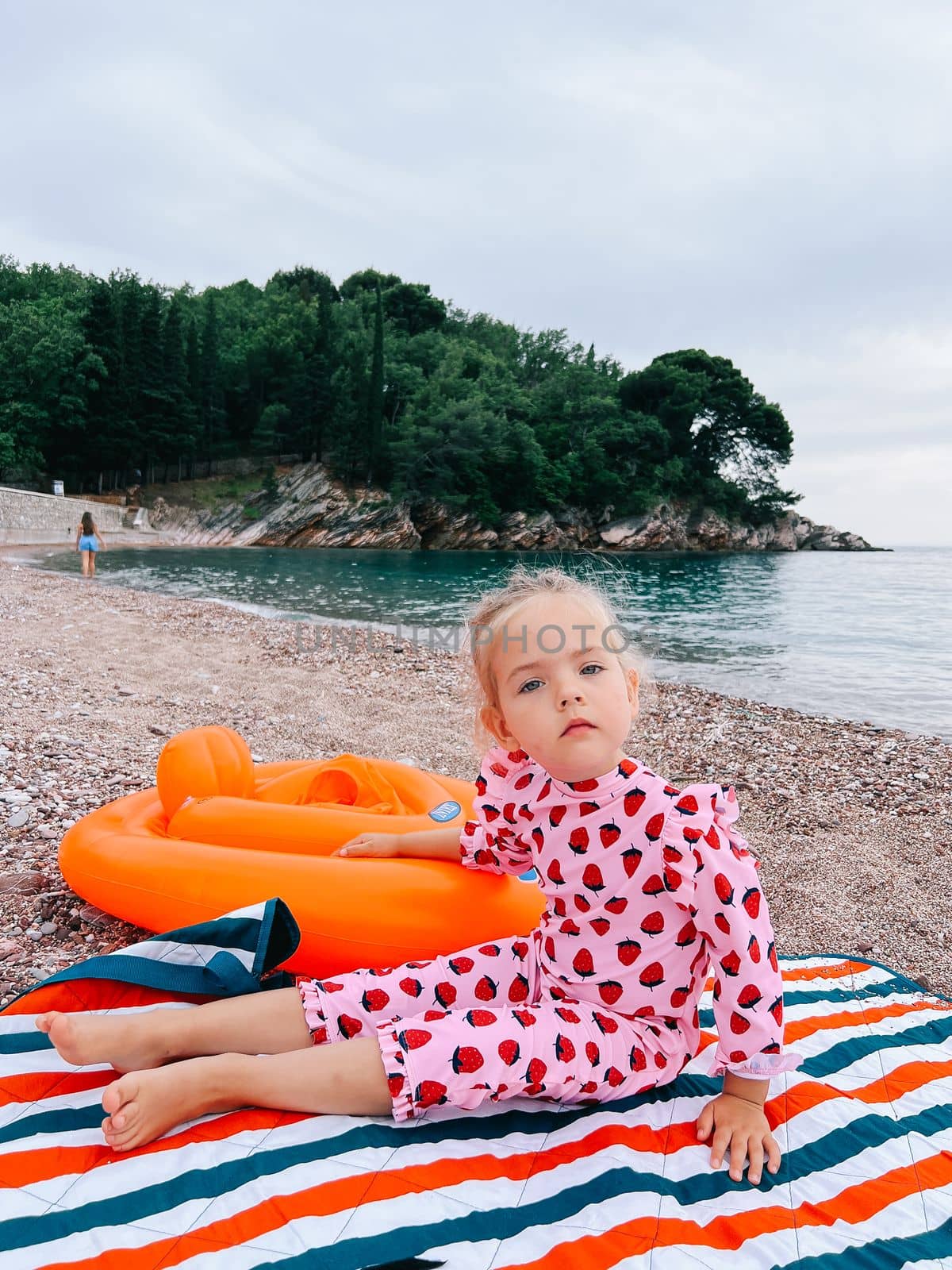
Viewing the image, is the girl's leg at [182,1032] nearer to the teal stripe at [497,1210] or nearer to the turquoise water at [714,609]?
the teal stripe at [497,1210]

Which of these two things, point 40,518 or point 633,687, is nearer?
point 633,687

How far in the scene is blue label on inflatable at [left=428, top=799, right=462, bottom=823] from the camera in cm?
256

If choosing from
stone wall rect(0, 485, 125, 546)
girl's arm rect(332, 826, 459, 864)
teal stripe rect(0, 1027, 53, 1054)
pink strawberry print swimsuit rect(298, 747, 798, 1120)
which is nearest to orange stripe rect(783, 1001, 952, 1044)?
pink strawberry print swimsuit rect(298, 747, 798, 1120)

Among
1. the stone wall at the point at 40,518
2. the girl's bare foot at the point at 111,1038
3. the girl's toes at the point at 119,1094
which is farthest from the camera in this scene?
the stone wall at the point at 40,518

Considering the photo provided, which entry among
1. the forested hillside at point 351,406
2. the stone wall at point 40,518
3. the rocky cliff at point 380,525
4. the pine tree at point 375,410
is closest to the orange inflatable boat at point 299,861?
the stone wall at point 40,518

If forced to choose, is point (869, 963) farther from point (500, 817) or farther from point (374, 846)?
point (374, 846)

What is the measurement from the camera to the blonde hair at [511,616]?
182 centimetres

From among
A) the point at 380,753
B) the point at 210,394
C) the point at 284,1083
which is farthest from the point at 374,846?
the point at 210,394

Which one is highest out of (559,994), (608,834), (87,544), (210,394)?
(210,394)

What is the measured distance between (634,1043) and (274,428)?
45.4 meters

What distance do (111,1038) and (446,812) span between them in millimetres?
1228

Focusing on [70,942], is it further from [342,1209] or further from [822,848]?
[822,848]

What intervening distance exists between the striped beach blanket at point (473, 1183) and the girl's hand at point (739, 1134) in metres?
0.03

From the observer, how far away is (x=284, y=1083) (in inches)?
61.9
